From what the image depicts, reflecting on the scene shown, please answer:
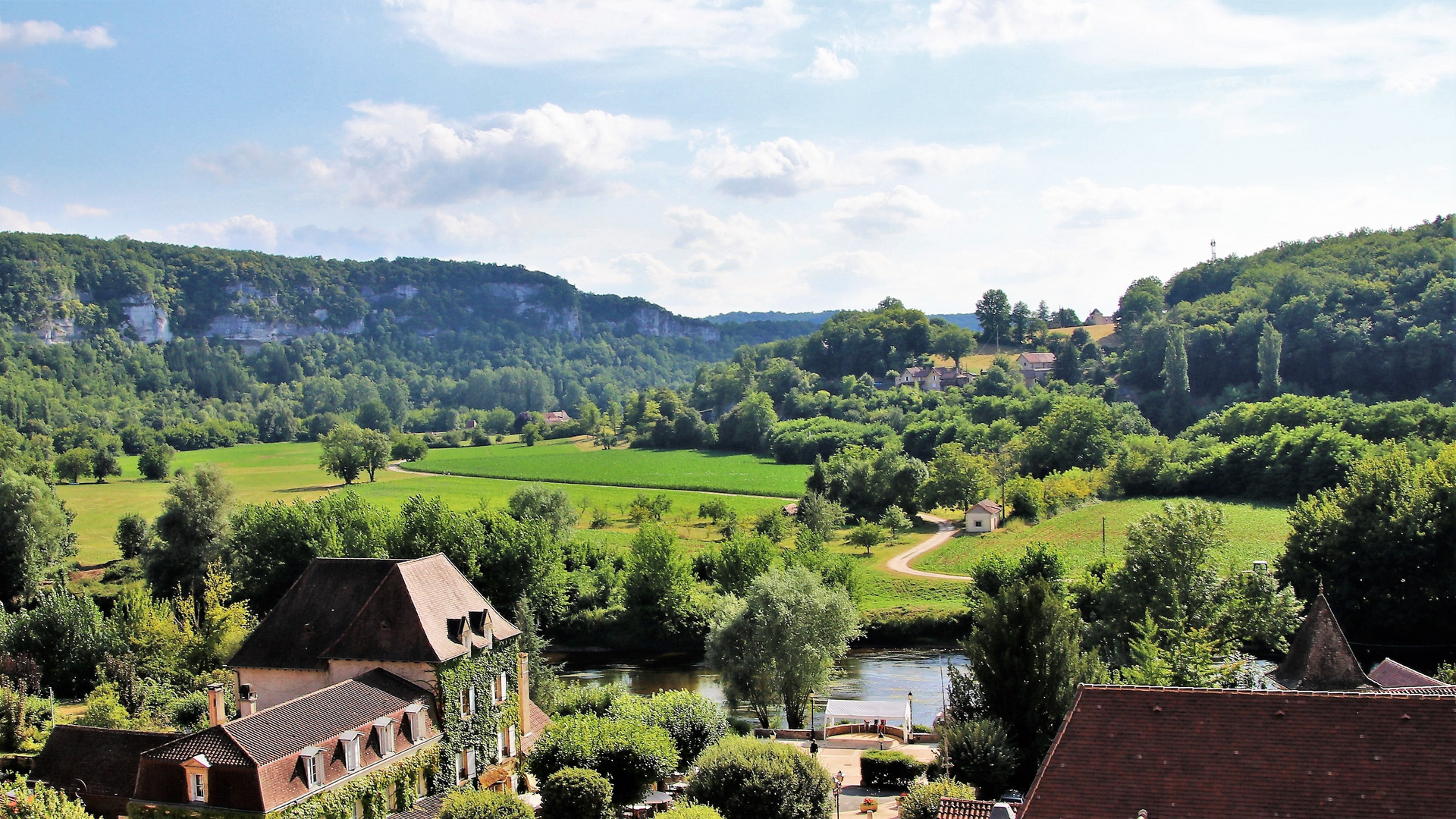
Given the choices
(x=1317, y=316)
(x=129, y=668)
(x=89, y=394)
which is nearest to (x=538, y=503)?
(x=129, y=668)

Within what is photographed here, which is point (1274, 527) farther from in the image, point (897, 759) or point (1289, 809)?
point (1289, 809)

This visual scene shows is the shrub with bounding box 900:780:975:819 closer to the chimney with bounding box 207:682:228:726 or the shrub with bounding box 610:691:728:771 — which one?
the shrub with bounding box 610:691:728:771

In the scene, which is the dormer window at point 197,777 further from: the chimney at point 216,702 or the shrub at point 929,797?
the shrub at point 929,797

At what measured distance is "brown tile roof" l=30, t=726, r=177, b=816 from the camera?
27.6 metres

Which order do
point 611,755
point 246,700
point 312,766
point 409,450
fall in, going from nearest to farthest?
point 312,766 < point 246,700 < point 611,755 < point 409,450

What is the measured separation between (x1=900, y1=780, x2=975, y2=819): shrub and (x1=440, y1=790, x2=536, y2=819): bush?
8.58 meters

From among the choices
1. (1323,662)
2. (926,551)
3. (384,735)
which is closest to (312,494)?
(926,551)

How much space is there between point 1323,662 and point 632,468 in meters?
88.7

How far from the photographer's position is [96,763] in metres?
28.3

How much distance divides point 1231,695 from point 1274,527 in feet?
174

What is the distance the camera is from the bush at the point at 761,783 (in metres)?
24.8

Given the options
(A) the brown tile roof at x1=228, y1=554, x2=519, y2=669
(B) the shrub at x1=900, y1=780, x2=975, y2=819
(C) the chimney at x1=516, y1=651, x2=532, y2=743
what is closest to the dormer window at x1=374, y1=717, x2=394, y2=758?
(A) the brown tile roof at x1=228, y1=554, x2=519, y2=669

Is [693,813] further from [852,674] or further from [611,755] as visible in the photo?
[852,674]

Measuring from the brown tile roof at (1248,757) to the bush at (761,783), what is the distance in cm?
1023
